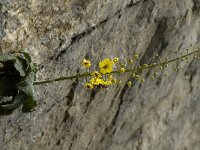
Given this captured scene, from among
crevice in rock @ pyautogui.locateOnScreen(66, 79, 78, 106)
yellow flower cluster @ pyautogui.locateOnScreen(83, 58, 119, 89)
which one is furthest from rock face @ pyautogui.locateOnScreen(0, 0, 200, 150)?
yellow flower cluster @ pyautogui.locateOnScreen(83, 58, 119, 89)

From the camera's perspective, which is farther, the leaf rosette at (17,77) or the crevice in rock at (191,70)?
the crevice in rock at (191,70)

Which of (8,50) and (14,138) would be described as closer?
(8,50)

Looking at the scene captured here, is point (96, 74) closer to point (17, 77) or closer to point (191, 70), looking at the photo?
point (17, 77)

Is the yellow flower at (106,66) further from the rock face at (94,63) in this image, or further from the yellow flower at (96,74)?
the rock face at (94,63)

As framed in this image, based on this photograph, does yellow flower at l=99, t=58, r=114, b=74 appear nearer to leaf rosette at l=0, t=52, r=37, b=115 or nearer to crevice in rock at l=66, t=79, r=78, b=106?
leaf rosette at l=0, t=52, r=37, b=115

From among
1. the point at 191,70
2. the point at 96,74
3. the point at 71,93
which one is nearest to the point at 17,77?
the point at 96,74

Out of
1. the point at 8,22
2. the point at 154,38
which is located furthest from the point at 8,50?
the point at 154,38

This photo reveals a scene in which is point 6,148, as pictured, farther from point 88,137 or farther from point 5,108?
point 88,137

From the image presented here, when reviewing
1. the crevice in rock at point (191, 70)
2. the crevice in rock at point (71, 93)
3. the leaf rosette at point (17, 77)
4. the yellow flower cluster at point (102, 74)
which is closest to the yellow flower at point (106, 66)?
the yellow flower cluster at point (102, 74)
